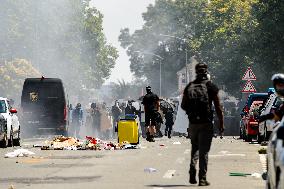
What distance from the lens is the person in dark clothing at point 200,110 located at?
18.0 meters

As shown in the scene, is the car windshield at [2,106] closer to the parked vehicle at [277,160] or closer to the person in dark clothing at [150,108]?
the person in dark clothing at [150,108]

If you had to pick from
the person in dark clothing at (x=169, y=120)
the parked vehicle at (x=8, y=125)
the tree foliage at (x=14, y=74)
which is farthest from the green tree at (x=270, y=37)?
the tree foliage at (x=14, y=74)

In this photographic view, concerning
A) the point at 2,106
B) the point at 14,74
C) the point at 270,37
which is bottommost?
the point at 2,106

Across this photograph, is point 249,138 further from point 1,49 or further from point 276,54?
point 1,49

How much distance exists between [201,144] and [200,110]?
1.77 feet

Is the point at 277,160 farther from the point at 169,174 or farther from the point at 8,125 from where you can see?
the point at 8,125

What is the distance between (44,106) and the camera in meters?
46.7

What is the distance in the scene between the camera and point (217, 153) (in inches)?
1201

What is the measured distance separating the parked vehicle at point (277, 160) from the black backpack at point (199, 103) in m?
4.83

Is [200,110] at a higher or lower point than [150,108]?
lower

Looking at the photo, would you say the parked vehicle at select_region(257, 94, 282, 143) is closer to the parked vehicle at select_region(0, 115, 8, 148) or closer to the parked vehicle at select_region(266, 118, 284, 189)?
the parked vehicle at select_region(0, 115, 8, 148)

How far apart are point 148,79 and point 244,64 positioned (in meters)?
96.6

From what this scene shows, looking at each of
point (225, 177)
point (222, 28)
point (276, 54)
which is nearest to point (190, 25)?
point (222, 28)

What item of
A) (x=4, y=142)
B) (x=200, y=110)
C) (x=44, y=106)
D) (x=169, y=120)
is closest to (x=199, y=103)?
(x=200, y=110)
